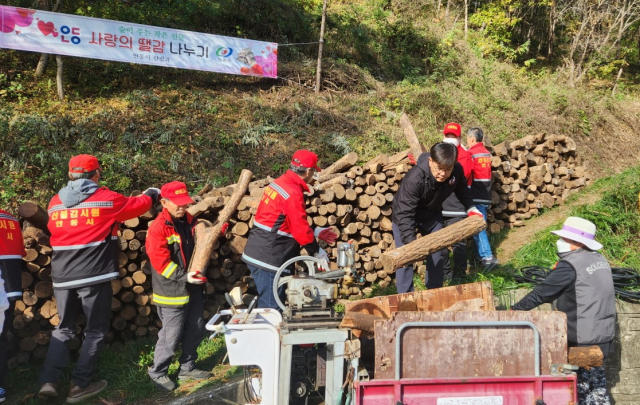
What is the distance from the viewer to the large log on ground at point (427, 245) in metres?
4.30

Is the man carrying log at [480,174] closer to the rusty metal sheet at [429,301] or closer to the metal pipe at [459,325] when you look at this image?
the rusty metal sheet at [429,301]

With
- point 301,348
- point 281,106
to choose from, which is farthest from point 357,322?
point 281,106

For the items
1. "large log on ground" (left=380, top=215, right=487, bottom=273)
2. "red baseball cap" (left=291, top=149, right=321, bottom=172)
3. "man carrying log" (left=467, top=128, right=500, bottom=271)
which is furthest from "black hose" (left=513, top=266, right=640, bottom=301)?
"red baseball cap" (left=291, top=149, right=321, bottom=172)

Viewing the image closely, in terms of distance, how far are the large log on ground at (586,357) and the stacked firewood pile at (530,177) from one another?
15.3 feet

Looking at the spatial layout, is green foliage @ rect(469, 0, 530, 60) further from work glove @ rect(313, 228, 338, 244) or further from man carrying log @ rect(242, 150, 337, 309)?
man carrying log @ rect(242, 150, 337, 309)

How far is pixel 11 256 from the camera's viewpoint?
421 cm

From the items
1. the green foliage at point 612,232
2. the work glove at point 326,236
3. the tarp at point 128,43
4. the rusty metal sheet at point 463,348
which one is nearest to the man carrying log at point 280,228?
the work glove at point 326,236

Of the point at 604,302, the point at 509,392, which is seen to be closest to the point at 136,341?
the point at 509,392

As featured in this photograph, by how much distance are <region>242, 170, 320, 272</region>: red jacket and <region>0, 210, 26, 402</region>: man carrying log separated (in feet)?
6.39

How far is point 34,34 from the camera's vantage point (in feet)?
26.8

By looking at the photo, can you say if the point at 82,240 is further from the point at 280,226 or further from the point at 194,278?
the point at 280,226

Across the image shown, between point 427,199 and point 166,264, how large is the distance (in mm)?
2639

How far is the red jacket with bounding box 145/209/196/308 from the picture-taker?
14.5 feet

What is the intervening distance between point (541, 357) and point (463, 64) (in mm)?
12765
